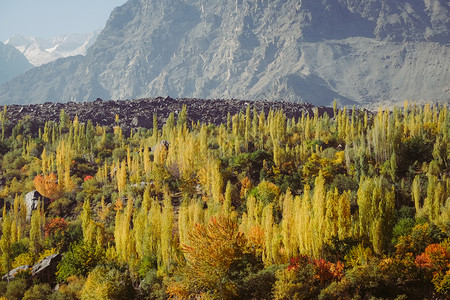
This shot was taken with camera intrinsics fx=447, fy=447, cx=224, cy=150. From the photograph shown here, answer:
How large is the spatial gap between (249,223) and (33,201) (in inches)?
1852

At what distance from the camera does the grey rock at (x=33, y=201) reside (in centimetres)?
8306

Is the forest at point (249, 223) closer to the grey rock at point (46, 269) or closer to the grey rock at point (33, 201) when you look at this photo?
the grey rock at point (46, 269)

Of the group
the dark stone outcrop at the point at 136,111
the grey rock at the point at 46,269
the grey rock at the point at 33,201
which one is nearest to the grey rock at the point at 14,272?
the grey rock at the point at 46,269

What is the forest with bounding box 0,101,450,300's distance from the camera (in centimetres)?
4175

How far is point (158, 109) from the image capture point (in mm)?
179125

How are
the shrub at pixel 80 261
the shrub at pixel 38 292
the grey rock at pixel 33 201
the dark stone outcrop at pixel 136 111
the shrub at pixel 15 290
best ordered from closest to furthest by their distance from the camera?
1. the shrub at pixel 38 292
2. the shrub at pixel 15 290
3. the shrub at pixel 80 261
4. the grey rock at pixel 33 201
5. the dark stone outcrop at pixel 136 111

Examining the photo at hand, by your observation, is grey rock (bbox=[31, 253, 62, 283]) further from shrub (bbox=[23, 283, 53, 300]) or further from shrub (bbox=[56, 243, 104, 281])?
shrub (bbox=[23, 283, 53, 300])

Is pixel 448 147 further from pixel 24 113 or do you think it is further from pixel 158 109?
pixel 24 113

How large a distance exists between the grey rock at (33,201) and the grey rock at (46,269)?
27.9 metres

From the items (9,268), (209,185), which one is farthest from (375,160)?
(9,268)

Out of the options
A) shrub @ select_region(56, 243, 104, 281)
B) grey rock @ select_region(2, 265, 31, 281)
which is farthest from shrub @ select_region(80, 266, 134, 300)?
grey rock @ select_region(2, 265, 31, 281)

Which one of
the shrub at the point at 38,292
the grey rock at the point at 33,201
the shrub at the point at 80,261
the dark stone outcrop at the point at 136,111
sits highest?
the dark stone outcrop at the point at 136,111

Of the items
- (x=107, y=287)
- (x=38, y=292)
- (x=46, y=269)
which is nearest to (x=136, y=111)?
(x=46, y=269)

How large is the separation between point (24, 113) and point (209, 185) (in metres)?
113
